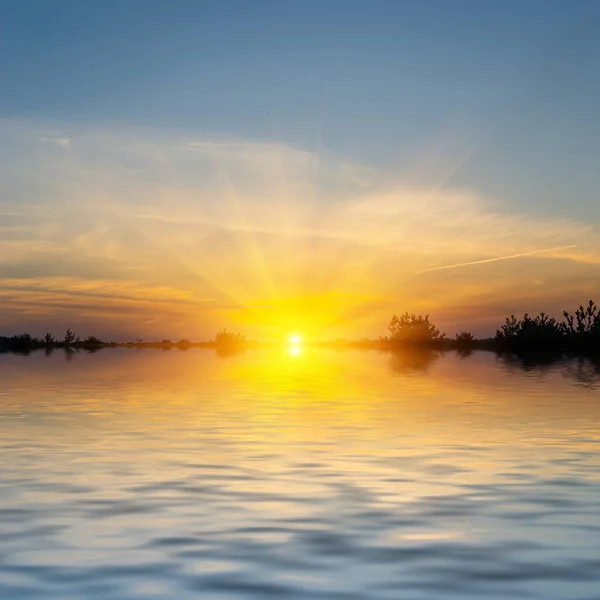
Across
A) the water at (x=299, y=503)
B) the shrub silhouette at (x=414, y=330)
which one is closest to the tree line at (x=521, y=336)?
the shrub silhouette at (x=414, y=330)

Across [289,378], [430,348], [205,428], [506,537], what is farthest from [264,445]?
[430,348]

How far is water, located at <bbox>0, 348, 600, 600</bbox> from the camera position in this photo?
787 cm

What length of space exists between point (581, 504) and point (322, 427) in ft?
29.4

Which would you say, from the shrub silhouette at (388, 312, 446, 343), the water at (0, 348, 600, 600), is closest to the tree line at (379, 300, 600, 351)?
the shrub silhouette at (388, 312, 446, 343)

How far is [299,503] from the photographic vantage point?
11.2m

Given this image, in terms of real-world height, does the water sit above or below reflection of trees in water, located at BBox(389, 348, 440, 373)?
below

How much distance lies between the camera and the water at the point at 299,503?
7867 millimetres

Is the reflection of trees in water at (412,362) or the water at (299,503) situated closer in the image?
the water at (299,503)

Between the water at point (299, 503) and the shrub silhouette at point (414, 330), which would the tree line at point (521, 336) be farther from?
the water at point (299, 503)

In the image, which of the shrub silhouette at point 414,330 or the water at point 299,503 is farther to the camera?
the shrub silhouette at point 414,330

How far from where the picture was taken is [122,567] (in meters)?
8.21

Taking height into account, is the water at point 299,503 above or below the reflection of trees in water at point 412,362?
below

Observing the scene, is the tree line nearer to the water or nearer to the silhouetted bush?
the silhouetted bush

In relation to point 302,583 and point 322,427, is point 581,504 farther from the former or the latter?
point 322,427
